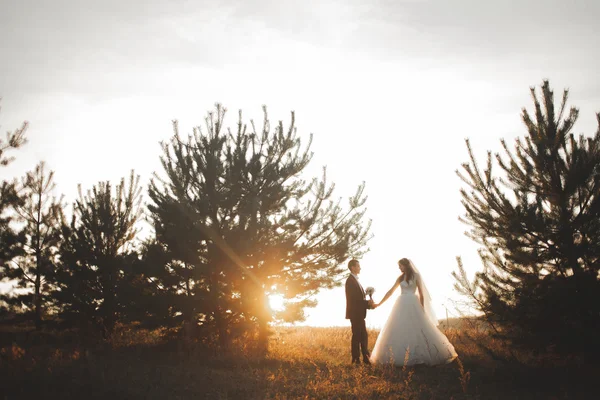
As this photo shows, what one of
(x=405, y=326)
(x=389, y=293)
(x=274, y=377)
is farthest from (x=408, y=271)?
(x=274, y=377)

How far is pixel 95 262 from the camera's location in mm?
12867

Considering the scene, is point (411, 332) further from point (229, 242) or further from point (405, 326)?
point (229, 242)

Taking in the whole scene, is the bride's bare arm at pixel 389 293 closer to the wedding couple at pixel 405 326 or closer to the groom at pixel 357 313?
the wedding couple at pixel 405 326

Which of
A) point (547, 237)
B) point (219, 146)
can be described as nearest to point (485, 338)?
point (547, 237)

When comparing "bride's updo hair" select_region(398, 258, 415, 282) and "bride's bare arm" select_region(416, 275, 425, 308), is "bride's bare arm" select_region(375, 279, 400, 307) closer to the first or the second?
"bride's updo hair" select_region(398, 258, 415, 282)

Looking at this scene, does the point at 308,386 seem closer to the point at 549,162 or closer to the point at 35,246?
the point at 549,162

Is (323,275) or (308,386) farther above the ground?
(323,275)

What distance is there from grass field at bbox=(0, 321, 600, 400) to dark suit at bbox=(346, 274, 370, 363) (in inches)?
19.7

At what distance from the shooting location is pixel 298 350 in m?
11.1

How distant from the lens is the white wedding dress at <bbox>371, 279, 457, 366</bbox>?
8.16 m

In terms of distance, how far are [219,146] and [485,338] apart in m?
8.50

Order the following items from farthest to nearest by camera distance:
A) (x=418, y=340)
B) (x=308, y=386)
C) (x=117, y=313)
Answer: (x=117, y=313), (x=418, y=340), (x=308, y=386)

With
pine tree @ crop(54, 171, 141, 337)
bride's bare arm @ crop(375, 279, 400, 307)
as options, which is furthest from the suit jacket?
pine tree @ crop(54, 171, 141, 337)

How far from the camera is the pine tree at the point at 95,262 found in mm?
12750
